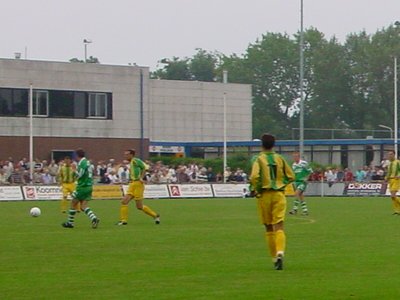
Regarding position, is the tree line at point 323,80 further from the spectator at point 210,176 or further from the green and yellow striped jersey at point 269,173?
the green and yellow striped jersey at point 269,173

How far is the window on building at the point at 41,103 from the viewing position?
71250 mm

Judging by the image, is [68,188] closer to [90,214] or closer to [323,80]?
[90,214]

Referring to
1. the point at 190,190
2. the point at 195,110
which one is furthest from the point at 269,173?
the point at 195,110

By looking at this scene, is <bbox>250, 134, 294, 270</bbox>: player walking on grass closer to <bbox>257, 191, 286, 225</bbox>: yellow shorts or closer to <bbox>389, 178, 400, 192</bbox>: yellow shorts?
<bbox>257, 191, 286, 225</bbox>: yellow shorts

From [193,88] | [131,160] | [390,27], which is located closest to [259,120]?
[390,27]

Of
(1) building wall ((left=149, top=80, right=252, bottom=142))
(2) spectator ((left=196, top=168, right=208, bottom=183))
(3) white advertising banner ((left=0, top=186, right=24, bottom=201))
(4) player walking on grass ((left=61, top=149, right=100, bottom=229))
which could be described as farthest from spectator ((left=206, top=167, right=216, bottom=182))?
(4) player walking on grass ((left=61, top=149, right=100, bottom=229))

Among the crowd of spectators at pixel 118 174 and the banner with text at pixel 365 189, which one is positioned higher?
the crowd of spectators at pixel 118 174

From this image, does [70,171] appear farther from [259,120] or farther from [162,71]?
[162,71]

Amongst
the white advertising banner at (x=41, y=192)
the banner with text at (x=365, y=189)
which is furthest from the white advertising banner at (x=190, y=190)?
the banner with text at (x=365, y=189)

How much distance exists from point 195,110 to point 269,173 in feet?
216

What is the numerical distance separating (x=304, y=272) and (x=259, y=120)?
381 ft

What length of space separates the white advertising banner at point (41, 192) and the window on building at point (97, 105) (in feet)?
63.9

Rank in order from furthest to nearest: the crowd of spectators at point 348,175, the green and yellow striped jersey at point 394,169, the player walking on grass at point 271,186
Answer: the crowd of spectators at point 348,175, the green and yellow striped jersey at point 394,169, the player walking on grass at point 271,186

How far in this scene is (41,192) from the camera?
5466 cm
